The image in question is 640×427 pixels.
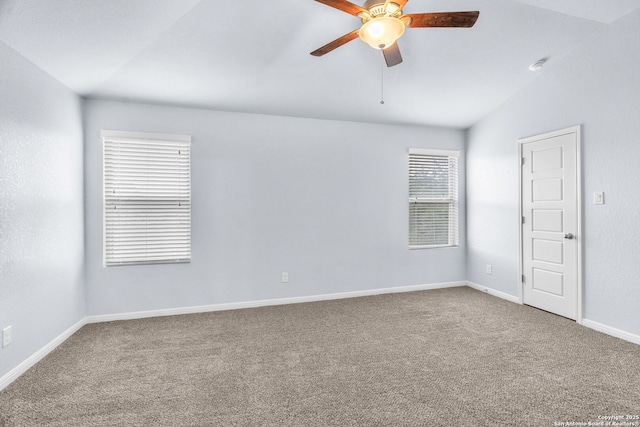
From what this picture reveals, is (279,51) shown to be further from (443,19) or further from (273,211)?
(273,211)

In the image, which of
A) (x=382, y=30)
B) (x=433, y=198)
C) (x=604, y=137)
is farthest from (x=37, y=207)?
(x=604, y=137)

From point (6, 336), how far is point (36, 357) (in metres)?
0.41

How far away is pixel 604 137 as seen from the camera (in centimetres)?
319

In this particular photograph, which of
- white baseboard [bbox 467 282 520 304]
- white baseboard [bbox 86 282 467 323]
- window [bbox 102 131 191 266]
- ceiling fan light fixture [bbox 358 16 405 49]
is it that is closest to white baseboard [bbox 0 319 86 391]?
white baseboard [bbox 86 282 467 323]

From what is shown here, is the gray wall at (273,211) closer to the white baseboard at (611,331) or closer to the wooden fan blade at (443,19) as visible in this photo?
the white baseboard at (611,331)

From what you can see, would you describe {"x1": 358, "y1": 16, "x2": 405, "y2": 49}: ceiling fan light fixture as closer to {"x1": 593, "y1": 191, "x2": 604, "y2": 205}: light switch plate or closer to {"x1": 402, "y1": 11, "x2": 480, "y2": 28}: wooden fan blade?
{"x1": 402, "y1": 11, "x2": 480, "y2": 28}: wooden fan blade

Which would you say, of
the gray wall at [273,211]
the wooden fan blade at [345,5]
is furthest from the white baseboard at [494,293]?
the wooden fan blade at [345,5]

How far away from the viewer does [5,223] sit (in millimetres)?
2322

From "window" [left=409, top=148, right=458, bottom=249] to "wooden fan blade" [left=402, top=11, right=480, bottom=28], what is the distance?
9.15 feet

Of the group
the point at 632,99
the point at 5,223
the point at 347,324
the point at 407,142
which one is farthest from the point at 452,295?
the point at 5,223

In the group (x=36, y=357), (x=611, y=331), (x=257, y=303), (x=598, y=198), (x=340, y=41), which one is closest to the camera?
(x=340, y=41)

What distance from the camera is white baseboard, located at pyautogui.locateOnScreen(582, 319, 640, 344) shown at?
295 cm

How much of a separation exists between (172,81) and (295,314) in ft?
8.93

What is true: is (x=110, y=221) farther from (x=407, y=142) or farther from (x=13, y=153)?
(x=407, y=142)
